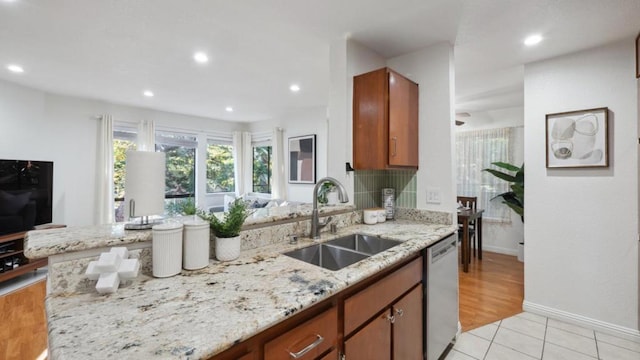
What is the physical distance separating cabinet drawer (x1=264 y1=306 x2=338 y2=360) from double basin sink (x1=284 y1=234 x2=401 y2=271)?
19.8 inches

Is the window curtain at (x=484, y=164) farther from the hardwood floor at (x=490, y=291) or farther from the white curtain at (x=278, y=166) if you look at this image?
the white curtain at (x=278, y=166)

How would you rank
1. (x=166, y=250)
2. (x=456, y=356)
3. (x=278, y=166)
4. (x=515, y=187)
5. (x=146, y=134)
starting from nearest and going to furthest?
(x=166, y=250) → (x=456, y=356) → (x=515, y=187) → (x=146, y=134) → (x=278, y=166)

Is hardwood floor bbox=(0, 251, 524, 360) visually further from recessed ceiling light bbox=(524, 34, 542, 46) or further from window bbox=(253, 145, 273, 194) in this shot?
window bbox=(253, 145, 273, 194)

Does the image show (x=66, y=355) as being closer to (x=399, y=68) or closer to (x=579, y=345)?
(x=399, y=68)

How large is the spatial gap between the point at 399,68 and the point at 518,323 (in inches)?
97.3

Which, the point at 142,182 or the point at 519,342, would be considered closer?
the point at 142,182

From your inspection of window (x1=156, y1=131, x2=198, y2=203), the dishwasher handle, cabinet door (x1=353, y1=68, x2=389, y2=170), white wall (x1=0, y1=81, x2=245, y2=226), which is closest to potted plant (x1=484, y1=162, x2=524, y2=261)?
the dishwasher handle

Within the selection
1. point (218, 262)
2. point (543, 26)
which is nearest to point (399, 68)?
point (543, 26)

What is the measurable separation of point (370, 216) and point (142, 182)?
154 cm

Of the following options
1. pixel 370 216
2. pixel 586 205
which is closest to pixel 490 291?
pixel 586 205

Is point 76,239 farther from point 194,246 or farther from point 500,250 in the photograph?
point 500,250

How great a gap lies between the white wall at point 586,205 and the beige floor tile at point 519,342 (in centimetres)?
50

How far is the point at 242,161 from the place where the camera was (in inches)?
235

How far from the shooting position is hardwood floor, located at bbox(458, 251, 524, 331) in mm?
2498
